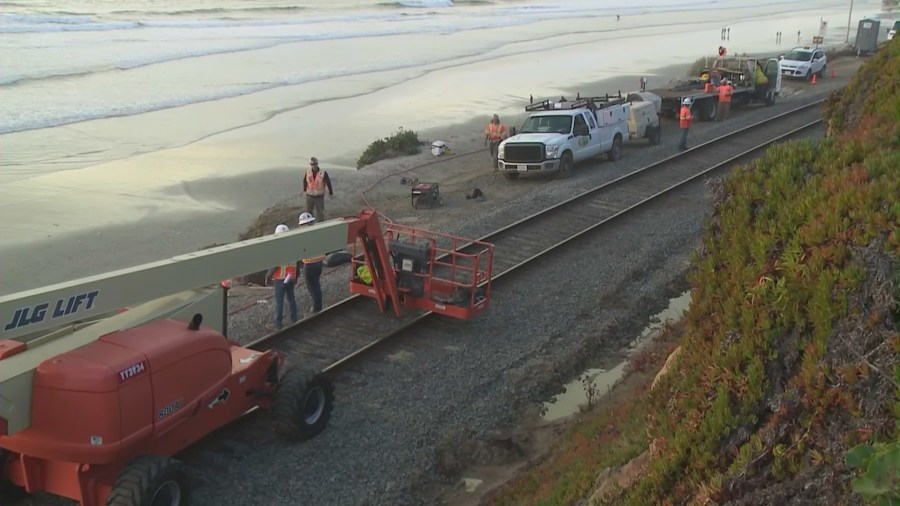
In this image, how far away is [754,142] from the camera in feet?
89.2

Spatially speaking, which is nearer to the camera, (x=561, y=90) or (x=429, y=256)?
(x=429, y=256)

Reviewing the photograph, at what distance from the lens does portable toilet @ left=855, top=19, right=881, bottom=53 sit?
171ft

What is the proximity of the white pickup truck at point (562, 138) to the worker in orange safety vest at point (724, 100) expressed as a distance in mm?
8191

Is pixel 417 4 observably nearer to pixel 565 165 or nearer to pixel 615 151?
pixel 615 151

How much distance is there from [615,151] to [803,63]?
76.2ft

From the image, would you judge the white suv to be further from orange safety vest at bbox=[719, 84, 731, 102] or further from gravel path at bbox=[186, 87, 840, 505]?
gravel path at bbox=[186, 87, 840, 505]

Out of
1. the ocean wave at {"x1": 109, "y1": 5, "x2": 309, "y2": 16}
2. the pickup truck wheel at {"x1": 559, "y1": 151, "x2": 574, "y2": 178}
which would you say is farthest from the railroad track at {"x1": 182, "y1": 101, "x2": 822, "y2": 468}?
the ocean wave at {"x1": 109, "y1": 5, "x2": 309, "y2": 16}

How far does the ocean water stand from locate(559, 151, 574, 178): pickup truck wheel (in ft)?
26.8

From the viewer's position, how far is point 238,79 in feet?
149

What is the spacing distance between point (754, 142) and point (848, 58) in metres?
31.4

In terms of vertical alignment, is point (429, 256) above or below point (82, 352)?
below

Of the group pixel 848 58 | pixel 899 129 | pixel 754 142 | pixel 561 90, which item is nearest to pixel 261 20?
pixel 561 90

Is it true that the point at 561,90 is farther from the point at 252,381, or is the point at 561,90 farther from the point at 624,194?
→ the point at 252,381

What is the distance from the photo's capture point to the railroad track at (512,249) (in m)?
9.94
